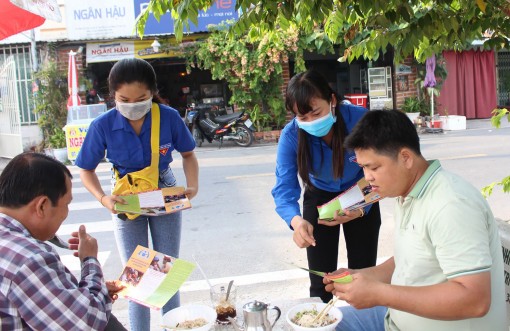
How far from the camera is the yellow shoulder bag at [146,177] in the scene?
246cm

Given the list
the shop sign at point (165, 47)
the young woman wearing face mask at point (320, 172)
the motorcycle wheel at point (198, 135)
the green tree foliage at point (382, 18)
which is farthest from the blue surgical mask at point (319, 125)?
the shop sign at point (165, 47)

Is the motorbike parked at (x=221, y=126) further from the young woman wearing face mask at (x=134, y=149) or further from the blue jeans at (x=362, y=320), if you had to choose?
the blue jeans at (x=362, y=320)

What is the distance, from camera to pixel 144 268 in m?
1.85

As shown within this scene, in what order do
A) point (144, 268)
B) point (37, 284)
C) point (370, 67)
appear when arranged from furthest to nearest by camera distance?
point (370, 67) → point (144, 268) → point (37, 284)

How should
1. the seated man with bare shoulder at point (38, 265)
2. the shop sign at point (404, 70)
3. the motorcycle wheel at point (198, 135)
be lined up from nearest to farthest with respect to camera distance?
the seated man with bare shoulder at point (38, 265) → the motorcycle wheel at point (198, 135) → the shop sign at point (404, 70)

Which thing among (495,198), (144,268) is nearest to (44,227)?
(144,268)

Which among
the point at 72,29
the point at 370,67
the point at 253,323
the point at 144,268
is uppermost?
the point at 72,29

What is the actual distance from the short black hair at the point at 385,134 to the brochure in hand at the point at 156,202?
1.07 metres

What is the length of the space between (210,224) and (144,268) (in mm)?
3730

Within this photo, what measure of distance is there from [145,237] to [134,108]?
688 mm

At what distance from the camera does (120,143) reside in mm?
2510

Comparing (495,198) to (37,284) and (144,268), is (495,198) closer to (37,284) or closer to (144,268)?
(144,268)

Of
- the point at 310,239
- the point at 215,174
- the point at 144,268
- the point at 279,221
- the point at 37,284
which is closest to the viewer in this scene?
the point at 37,284

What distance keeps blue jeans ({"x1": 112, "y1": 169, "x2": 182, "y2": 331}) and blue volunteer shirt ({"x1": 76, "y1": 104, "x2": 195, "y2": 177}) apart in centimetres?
16
